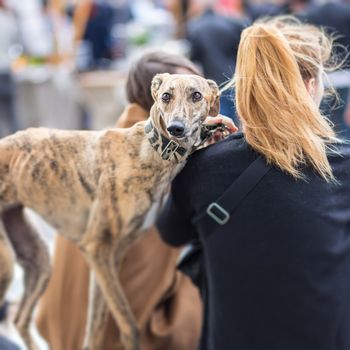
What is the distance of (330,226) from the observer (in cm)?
127

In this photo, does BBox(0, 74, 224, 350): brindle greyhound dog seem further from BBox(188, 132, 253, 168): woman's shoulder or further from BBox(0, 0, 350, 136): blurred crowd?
BBox(0, 0, 350, 136): blurred crowd

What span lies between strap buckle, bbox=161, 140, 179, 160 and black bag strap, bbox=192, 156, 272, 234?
179mm

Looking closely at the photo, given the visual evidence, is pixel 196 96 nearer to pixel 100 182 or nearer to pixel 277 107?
pixel 277 107

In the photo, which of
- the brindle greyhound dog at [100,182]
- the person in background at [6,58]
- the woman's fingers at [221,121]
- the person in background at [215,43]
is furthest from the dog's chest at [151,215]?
the person in background at [6,58]

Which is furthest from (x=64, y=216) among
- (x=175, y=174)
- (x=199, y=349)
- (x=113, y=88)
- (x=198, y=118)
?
(x=113, y=88)

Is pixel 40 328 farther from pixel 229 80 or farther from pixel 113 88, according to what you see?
pixel 113 88

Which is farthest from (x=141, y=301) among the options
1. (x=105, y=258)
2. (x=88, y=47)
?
(x=88, y=47)

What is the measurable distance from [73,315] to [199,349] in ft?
1.41

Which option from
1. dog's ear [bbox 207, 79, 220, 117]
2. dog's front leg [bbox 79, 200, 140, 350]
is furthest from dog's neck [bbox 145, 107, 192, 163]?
dog's front leg [bbox 79, 200, 140, 350]

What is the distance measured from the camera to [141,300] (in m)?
1.73

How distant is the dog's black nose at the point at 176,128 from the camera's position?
3.49ft

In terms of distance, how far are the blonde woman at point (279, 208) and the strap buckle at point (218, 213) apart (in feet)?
0.04

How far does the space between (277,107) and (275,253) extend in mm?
333

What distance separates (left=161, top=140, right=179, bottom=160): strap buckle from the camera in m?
1.16
